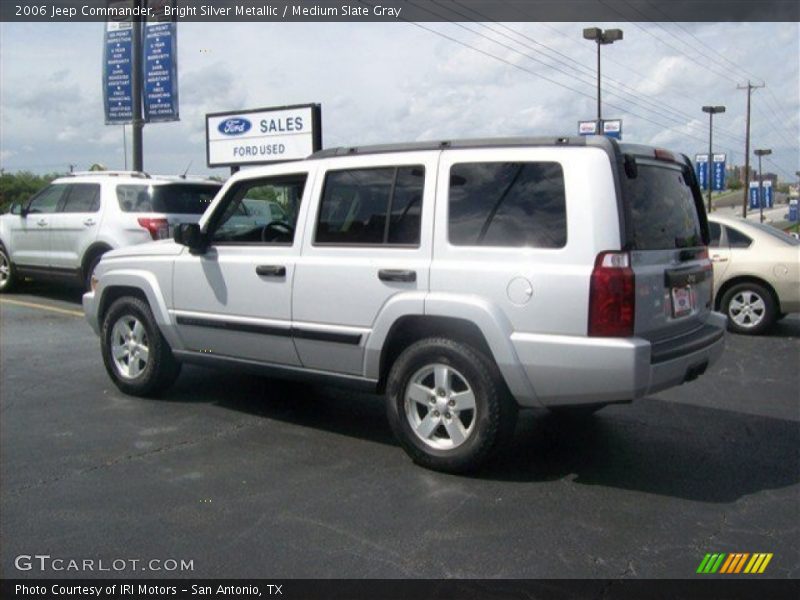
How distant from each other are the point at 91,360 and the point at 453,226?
15.9 ft

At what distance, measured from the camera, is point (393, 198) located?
506cm

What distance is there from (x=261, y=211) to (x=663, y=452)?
325 centimetres

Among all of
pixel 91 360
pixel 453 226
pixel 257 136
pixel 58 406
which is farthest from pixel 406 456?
pixel 257 136

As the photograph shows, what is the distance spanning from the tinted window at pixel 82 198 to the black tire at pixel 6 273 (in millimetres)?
1802

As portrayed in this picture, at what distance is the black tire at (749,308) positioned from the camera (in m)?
10.1

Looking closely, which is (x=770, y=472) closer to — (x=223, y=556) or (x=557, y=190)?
(x=557, y=190)

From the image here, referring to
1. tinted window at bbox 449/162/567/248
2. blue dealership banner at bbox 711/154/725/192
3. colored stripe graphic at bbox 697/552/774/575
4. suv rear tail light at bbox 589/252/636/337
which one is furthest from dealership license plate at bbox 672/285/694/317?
blue dealership banner at bbox 711/154/725/192

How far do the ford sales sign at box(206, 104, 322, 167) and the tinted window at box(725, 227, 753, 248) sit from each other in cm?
879

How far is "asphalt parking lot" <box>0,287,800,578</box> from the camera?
146 inches

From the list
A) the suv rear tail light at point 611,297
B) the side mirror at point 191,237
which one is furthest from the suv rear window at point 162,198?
the suv rear tail light at point 611,297

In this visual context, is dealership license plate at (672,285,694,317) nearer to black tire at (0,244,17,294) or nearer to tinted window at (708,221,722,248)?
tinted window at (708,221,722,248)

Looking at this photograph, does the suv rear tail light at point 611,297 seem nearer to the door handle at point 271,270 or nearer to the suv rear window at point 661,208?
the suv rear window at point 661,208

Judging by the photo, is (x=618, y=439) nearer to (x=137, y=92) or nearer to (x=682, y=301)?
(x=682, y=301)
